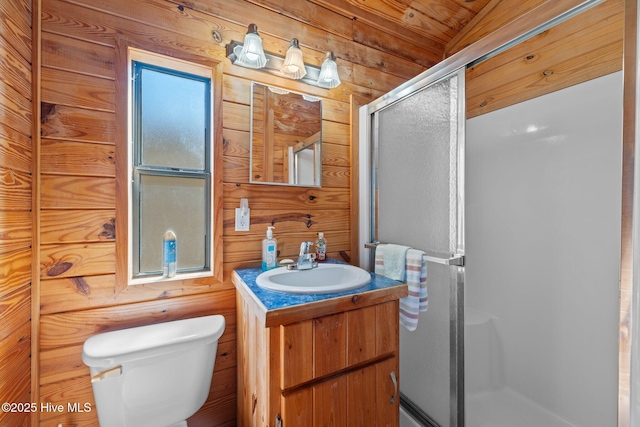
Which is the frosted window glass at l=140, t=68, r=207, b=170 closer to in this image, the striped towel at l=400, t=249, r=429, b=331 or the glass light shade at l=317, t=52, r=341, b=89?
the glass light shade at l=317, t=52, r=341, b=89

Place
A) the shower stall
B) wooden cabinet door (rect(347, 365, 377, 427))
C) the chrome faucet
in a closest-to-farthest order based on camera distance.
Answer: wooden cabinet door (rect(347, 365, 377, 427))
the shower stall
the chrome faucet

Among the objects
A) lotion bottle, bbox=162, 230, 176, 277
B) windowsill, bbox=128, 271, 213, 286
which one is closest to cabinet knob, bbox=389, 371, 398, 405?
windowsill, bbox=128, 271, 213, 286

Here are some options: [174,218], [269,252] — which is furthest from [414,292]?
[174,218]

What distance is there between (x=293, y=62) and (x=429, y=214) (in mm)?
998

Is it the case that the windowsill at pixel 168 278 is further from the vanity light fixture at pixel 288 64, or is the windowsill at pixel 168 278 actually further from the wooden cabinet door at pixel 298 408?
the vanity light fixture at pixel 288 64

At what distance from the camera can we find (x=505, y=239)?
164cm

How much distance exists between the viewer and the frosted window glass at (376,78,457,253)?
1.13 meters

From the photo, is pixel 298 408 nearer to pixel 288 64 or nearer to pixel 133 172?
pixel 133 172

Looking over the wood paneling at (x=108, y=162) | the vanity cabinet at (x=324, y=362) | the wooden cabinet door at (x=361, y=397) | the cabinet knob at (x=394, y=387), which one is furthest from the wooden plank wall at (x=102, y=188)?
the cabinet knob at (x=394, y=387)

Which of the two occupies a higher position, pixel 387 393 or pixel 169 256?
pixel 169 256

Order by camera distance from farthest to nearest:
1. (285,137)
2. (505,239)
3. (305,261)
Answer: (505,239) → (285,137) → (305,261)

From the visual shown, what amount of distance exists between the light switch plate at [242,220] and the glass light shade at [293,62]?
0.76m

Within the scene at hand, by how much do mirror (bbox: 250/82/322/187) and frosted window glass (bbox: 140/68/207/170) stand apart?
249 millimetres

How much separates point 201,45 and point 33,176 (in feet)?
2.75
